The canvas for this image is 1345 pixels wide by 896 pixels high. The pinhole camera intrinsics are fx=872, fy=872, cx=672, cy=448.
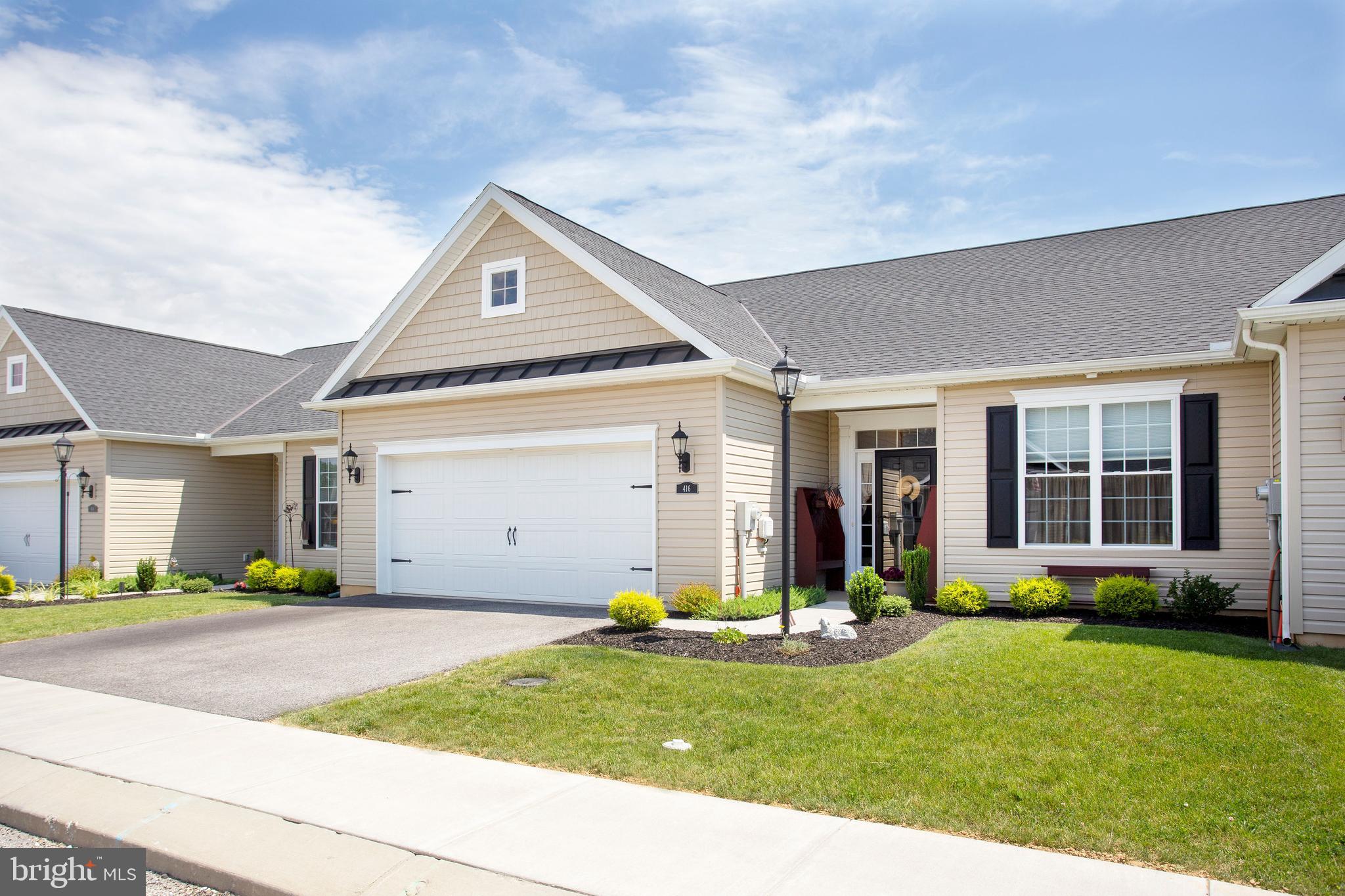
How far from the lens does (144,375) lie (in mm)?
20828

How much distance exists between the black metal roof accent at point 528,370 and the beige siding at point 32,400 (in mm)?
8275

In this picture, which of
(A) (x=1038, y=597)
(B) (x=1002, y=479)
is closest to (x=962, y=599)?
(A) (x=1038, y=597)

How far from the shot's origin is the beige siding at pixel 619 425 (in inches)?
464

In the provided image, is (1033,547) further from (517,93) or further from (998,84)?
(517,93)

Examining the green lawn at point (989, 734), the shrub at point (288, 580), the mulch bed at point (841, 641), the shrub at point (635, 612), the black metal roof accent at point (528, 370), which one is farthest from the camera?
the shrub at point (288, 580)

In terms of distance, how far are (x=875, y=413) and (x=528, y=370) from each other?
567 cm

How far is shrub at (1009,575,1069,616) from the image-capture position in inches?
442

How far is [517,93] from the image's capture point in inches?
513

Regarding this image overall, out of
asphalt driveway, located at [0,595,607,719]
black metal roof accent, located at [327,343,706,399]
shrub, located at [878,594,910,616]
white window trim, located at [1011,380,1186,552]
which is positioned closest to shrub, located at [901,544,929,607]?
shrub, located at [878,594,910,616]

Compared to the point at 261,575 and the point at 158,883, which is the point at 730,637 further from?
the point at 261,575

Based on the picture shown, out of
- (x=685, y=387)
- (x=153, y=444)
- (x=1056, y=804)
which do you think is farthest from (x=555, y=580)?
(x=153, y=444)

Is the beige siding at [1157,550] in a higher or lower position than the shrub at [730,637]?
higher

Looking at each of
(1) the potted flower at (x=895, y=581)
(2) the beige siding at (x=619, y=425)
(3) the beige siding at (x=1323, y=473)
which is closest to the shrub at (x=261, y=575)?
(2) the beige siding at (x=619, y=425)

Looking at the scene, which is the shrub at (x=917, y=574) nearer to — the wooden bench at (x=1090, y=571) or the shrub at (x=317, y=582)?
the wooden bench at (x=1090, y=571)
